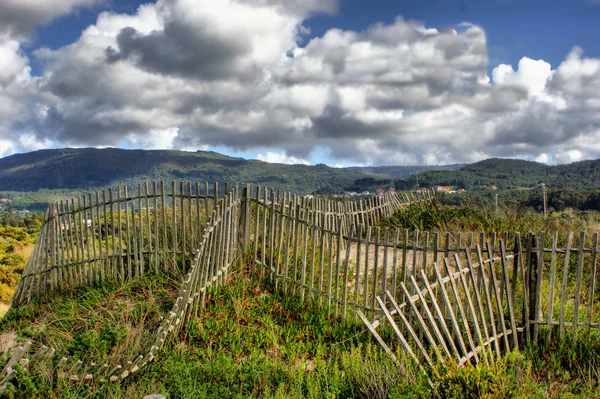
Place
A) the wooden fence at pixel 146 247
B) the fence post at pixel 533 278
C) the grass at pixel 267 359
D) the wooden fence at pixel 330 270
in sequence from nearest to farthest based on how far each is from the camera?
the grass at pixel 267 359, the wooden fence at pixel 330 270, the fence post at pixel 533 278, the wooden fence at pixel 146 247

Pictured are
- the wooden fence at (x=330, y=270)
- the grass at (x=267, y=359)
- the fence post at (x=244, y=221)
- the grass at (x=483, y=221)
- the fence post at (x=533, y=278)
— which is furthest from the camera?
the grass at (x=483, y=221)

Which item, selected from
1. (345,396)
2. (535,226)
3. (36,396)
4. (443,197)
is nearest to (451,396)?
(345,396)

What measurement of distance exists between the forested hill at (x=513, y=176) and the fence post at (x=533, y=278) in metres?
67.4

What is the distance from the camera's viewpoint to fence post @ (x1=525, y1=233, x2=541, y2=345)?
21.0ft

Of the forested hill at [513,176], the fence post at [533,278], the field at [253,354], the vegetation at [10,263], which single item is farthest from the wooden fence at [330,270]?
the forested hill at [513,176]

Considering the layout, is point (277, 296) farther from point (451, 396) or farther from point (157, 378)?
point (451, 396)

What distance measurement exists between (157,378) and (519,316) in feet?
17.2

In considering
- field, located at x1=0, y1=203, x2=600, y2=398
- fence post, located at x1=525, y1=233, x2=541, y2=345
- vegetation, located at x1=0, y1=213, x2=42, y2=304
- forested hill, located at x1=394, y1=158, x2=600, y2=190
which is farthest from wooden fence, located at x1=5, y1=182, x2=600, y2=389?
forested hill, located at x1=394, y1=158, x2=600, y2=190

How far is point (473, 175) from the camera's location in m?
118

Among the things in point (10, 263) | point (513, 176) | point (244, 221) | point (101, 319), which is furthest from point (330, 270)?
point (513, 176)

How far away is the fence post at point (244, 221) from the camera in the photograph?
28.6 feet

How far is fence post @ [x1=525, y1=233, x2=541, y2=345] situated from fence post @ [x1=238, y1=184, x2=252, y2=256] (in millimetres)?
4807

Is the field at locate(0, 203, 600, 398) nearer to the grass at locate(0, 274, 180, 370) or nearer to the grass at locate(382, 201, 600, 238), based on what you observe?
the grass at locate(0, 274, 180, 370)

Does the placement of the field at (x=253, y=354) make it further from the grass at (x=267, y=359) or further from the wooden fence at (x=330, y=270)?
the wooden fence at (x=330, y=270)
